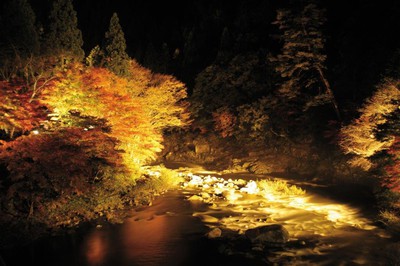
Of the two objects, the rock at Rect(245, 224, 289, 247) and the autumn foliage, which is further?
the autumn foliage

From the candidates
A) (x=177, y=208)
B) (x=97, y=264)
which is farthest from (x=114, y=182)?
(x=97, y=264)

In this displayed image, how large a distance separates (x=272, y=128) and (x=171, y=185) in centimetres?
1117

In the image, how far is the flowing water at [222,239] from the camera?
33.3ft

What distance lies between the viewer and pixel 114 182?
1683 cm

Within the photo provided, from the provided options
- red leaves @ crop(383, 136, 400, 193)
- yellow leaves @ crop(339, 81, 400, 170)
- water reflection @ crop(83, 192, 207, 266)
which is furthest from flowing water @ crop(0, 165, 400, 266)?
yellow leaves @ crop(339, 81, 400, 170)

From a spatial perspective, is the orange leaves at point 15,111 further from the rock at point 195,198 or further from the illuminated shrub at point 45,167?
the rock at point 195,198

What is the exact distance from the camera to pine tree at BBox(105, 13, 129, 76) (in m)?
21.8

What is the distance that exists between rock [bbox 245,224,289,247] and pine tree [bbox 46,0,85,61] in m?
13.6

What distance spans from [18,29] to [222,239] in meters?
13.4

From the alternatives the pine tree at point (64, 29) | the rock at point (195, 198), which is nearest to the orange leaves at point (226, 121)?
the rock at point (195, 198)

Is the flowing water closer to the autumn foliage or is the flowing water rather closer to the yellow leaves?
the autumn foliage

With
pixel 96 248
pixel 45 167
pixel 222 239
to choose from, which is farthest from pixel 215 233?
pixel 45 167

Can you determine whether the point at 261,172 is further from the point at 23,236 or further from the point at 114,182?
the point at 23,236

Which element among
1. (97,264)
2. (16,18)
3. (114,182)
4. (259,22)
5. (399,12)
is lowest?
(97,264)
